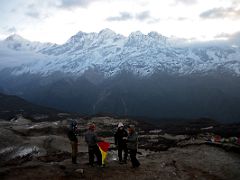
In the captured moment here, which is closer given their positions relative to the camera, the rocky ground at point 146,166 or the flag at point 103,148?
the rocky ground at point 146,166

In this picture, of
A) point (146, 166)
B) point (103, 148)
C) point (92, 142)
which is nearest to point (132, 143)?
point (103, 148)

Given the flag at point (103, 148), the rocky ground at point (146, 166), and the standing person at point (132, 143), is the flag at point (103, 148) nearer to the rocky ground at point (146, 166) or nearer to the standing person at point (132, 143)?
the rocky ground at point (146, 166)

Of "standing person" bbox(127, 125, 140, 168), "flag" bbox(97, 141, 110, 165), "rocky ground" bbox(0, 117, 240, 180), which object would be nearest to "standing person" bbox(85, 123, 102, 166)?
"flag" bbox(97, 141, 110, 165)

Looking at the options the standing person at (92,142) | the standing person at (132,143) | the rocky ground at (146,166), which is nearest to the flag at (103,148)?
the standing person at (92,142)

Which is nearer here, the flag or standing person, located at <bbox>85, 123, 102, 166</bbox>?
standing person, located at <bbox>85, 123, 102, 166</bbox>

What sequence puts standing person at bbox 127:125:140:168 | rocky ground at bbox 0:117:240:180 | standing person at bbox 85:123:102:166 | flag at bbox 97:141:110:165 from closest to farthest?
rocky ground at bbox 0:117:240:180 → standing person at bbox 127:125:140:168 → standing person at bbox 85:123:102:166 → flag at bbox 97:141:110:165

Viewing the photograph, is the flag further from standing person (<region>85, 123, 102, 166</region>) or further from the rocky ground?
the rocky ground

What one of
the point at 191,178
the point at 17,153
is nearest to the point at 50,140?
the point at 17,153

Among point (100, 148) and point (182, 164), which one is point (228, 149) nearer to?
point (182, 164)

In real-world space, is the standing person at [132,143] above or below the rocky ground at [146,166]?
above

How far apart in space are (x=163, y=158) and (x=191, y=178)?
8.05 m

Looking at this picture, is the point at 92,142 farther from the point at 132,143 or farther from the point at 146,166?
the point at 146,166

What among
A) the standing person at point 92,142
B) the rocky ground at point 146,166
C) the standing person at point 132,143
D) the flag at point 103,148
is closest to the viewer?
the rocky ground at point 146,166

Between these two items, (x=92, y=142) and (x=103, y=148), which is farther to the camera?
(x=103, y=148)
